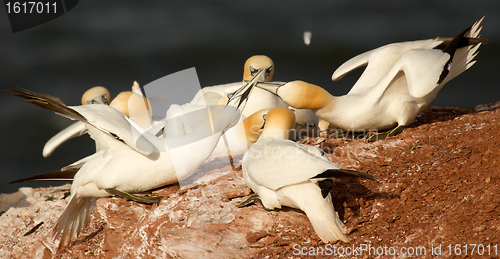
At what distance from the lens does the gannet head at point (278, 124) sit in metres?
4.29

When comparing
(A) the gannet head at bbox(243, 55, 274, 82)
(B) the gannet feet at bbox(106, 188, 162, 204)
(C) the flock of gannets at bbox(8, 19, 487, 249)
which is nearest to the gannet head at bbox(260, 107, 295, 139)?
(C) the flock of gannets at bbox(8, 19, 487, 249)

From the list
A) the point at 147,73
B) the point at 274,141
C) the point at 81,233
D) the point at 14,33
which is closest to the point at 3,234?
the point at 81,233

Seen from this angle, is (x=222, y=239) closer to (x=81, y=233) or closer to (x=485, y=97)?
(x=81, y=233)

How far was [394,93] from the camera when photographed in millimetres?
4723

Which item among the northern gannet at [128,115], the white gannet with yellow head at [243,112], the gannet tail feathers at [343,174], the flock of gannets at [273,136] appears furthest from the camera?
the northern gannet at [128,115]

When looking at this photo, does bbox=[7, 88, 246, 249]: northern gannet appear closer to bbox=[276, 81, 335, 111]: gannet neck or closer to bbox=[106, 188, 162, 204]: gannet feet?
bbox=[106, 188, 162, 204]: gannet feet

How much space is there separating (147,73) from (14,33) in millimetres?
4077

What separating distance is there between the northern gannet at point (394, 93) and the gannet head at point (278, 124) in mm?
204

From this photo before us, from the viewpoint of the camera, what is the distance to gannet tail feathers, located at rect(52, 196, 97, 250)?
13.6 feet

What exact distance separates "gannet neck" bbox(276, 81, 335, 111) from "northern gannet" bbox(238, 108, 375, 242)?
73cm

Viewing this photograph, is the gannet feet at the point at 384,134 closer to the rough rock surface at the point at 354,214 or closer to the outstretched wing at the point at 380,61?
the rough rock surface at the point at 354,214

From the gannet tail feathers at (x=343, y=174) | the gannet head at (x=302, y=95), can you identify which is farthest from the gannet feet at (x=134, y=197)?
the gannet tail feathers at (x=343, y=174)

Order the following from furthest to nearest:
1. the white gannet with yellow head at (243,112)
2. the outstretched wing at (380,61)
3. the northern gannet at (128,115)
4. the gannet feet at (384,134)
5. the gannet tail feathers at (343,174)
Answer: the northern gannet at (128,115) → the outstretched wing at (380,61) → the white gannet with yellow head at (243,112) → the gannet feet at (384,134) → the gannet tail feathers at (343,174)

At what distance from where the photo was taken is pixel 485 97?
37.8 feet
